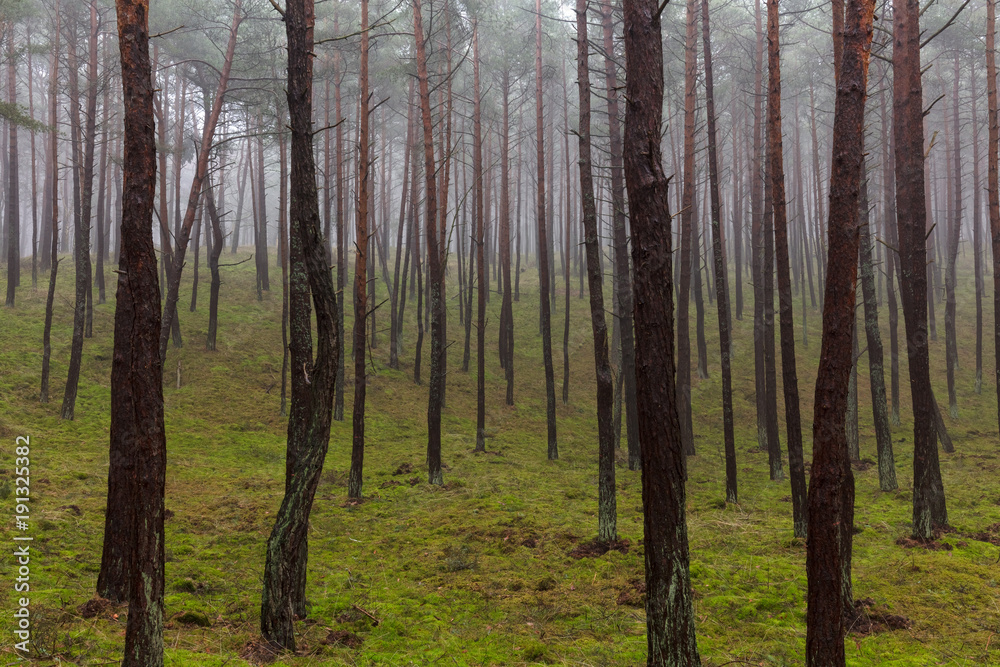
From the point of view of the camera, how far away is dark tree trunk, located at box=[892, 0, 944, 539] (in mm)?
8430

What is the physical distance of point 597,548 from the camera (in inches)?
340

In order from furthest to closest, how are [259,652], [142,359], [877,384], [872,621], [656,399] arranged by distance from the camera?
1. [877,384]
2. [872,621]
3. [259,652]
4. [656,399]
5. [142,359]

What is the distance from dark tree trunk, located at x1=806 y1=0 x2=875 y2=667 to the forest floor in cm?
133

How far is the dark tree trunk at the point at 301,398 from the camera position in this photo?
534 cm

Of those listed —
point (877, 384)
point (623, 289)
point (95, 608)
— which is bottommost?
point (95, 608)

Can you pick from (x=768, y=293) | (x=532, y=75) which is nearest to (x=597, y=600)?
(x=768, y=293)

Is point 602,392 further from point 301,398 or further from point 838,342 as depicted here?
point 301,398

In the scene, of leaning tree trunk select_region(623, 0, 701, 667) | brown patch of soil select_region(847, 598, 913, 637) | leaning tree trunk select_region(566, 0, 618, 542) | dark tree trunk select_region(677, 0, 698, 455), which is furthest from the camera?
dark tree trunk select_region(677, 0, 698, 455)

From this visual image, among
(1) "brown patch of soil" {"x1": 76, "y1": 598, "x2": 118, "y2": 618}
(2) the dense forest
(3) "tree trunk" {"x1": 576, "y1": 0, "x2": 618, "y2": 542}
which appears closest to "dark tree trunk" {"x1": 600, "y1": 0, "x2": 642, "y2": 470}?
(2) the dense forest

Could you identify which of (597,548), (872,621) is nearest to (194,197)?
(597,548)

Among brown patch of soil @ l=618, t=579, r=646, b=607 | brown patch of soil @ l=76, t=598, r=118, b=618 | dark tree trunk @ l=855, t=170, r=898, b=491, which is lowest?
brown patch of soil @ l=618, t=579, r=646, b=607

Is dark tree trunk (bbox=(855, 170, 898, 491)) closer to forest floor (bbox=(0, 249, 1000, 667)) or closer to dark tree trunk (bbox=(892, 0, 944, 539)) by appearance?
forest floor (bbox=(0, 249, 1000, 667))

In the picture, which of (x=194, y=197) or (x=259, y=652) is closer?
(x=259, y=652)

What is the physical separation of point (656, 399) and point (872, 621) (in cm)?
390
